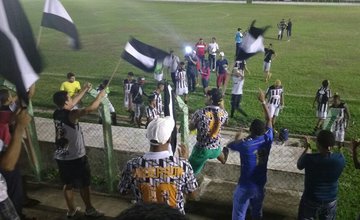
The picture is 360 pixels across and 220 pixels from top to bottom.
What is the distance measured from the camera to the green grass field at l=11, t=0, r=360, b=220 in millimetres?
13812

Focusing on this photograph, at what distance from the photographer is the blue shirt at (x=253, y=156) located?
5637 mm

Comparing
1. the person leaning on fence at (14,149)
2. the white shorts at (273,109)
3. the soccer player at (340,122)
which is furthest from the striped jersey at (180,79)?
the person leaning on fence at (14,149)

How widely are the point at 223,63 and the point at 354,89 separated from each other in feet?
18.1

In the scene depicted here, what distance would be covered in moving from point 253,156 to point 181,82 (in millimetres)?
9766

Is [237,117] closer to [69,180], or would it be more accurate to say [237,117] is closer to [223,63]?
[223,63]

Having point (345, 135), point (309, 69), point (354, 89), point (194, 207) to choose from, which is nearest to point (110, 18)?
point (309, 69)

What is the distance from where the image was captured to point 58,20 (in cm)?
675

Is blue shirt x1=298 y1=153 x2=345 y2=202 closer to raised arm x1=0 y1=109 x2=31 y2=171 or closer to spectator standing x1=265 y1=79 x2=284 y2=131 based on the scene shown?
raised arm x1=0 y1=109 x2=31 y2=171

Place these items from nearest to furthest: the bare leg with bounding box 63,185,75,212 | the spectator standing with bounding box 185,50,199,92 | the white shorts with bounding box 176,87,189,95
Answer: the bare leg with bounding box 63,185,75,212, the white shorts with bounding box 176,87,189,95, the spectator standing with bounding box 185,50,199,92

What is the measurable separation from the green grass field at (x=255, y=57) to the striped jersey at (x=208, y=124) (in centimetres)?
255

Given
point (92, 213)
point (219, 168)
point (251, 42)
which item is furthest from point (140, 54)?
point (92, 213)

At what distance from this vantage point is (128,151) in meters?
7.82

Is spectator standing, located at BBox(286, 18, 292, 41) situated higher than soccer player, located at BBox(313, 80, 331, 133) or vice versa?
spectator standing, located at BBox(286, 18, 292, 41)

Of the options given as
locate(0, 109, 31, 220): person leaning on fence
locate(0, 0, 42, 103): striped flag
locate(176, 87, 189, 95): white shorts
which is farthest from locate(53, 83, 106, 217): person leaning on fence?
locate(176, 87, 189, 95): white shorts
